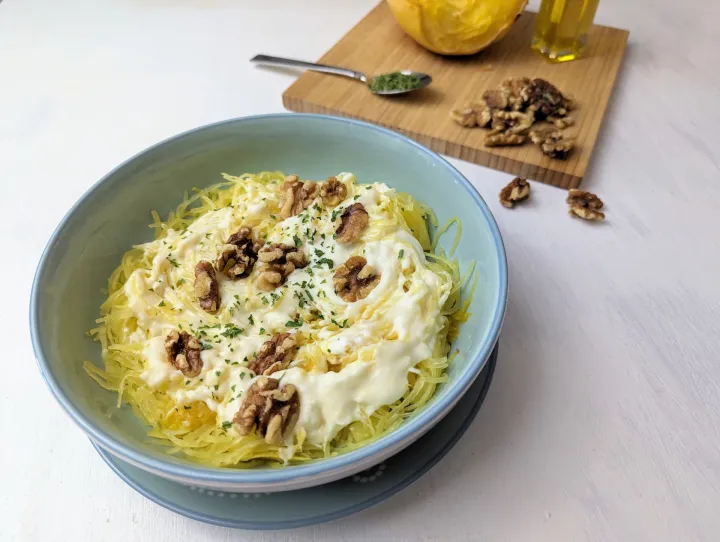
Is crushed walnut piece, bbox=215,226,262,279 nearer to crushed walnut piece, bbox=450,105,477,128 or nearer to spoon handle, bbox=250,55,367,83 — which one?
crushed walnut piece, bbox=450,105,477,128

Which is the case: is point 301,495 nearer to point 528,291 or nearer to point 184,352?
point 184,352

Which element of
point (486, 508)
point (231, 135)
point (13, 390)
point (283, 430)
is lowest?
point (13, 390)

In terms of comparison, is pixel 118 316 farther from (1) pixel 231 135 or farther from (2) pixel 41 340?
(1) pixel 231 135

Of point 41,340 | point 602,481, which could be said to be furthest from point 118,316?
point 602,481

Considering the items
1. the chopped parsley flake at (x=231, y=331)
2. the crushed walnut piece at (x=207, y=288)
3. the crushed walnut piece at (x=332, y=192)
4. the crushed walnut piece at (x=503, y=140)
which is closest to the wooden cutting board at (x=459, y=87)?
the crushed walnut piece at (x=503, y=140)

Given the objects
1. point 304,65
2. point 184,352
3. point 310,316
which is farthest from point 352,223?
point 304,65

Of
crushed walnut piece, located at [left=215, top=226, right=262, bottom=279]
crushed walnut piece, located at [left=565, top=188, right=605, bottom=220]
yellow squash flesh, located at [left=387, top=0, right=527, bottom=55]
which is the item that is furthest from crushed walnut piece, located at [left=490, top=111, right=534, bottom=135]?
crushed walnut piece, located at [left=215, top=226, right=262, bottom=279]

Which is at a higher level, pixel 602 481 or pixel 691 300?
pixel 691 300
